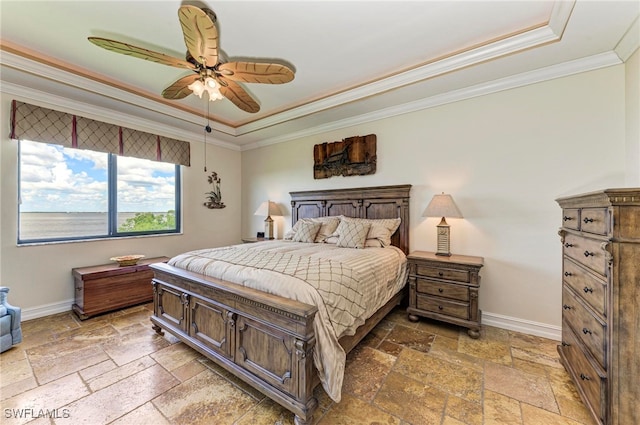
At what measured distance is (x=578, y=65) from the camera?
2357 mm

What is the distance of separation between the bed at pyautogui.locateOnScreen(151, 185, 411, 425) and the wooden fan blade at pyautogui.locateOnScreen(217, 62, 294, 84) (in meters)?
1.59

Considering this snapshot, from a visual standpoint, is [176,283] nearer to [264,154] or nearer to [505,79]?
[264,154]

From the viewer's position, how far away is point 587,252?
1.57 metres

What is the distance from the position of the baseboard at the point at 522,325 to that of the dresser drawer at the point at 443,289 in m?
0.63

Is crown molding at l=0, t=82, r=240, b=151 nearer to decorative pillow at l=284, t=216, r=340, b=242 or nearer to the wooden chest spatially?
the wooden chest

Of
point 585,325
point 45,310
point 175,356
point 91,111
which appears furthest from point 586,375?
point 91,111

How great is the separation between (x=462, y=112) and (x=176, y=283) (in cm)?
362

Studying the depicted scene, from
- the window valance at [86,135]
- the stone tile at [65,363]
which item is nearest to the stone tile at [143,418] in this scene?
the stone tile at [65,363]

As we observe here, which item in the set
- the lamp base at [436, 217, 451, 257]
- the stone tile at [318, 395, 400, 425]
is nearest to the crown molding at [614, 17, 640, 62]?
the lamp base at [436, 217, 451, 257]

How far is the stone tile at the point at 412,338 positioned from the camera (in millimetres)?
2338

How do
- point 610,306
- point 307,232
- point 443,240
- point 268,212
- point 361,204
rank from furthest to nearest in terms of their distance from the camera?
point 268,212 < point 361,204 < point 307,232 < point 443,240 < point 610,306

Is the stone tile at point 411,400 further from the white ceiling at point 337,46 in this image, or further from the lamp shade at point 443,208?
the white ceiling at point 337,46

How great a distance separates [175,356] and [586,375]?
3.01 meters

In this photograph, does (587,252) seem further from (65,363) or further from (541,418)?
(65,363)
